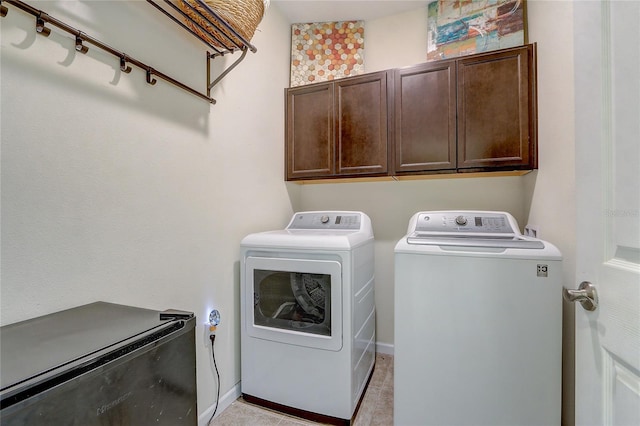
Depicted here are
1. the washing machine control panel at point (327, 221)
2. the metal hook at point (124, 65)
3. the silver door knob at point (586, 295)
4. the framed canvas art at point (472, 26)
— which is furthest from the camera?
the washing machine control panel at point (327, 221)

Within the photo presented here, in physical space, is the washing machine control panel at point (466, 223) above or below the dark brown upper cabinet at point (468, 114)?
below

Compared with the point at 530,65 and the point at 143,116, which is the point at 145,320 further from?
the point at 530,65

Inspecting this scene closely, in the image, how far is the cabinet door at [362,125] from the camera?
2064mm

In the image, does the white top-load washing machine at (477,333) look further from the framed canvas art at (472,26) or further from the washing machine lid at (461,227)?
the framed canvas art at (472,26)

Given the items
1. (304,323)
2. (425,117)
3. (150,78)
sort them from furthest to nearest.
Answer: (425,117), (304,323), (150,78)

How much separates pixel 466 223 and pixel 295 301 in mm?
1177

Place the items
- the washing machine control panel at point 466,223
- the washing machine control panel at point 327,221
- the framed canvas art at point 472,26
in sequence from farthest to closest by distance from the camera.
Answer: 1. the washing machine control panel at point 327,221
2. the framed canvas art at point 472,26
3. the washing machine control panel at point 466,223

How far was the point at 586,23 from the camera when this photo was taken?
2.32 feet

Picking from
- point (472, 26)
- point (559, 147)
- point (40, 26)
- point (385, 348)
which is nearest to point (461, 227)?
point (559, 147)

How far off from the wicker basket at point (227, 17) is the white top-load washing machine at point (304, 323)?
108 cm

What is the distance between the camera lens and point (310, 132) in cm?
231

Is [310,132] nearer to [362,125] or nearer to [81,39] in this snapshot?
[362,125]

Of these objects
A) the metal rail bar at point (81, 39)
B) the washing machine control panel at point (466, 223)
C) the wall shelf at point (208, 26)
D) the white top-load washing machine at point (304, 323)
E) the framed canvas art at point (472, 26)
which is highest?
the framed canvas art at point (472, 26)

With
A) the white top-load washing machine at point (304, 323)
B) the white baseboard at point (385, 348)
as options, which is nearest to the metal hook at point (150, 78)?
the white top-load washing machine at point (304, 323)
